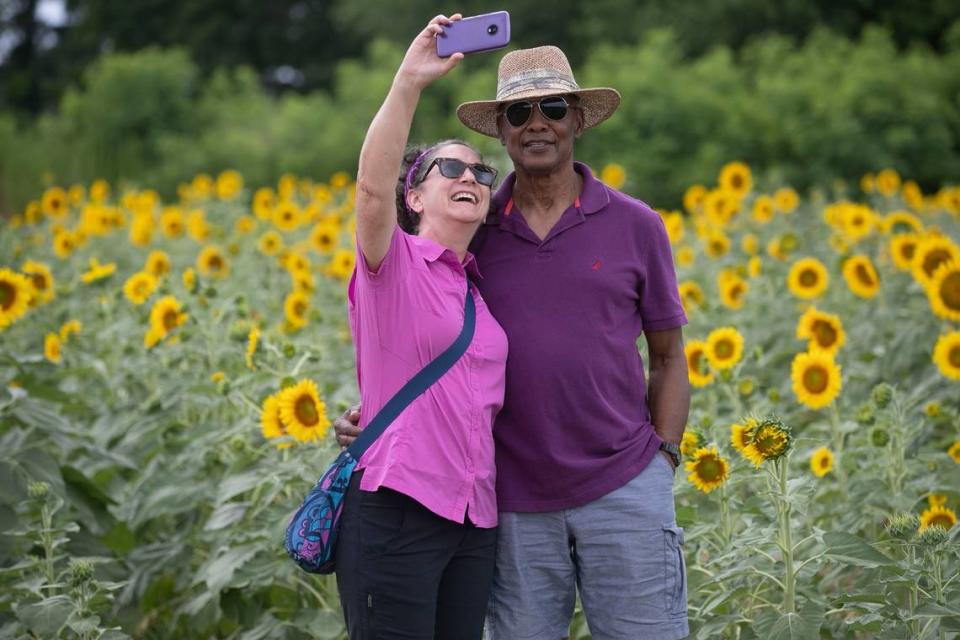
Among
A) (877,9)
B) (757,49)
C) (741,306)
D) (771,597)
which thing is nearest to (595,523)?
(771,597)

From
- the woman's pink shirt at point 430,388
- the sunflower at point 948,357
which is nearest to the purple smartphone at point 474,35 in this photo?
the woman's pink shirt at point 430,388

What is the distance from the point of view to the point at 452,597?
2773mm

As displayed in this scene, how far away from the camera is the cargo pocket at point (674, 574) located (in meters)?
2.86

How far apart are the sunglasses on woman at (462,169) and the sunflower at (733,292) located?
304 centimetres

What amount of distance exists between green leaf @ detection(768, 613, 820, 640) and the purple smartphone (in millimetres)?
1504

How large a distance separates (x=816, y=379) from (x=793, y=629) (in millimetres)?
1346

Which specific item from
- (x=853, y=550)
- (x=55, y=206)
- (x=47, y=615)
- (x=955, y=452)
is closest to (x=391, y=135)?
(x=853, y=550)

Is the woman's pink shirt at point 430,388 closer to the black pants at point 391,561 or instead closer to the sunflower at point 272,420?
the black pants at point 391,561

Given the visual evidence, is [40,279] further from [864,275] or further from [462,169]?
[864,275]

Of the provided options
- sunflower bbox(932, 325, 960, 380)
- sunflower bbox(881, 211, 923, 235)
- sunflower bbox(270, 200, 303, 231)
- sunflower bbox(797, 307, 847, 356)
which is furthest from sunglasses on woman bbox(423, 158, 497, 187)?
sunflower bbox(270, 200, 303, 231)

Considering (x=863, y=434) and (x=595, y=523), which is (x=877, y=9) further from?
(x=595, y=523)

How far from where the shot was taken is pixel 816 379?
4102 millimetres

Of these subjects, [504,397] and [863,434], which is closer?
[504,397]

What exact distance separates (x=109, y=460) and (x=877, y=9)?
17215 millimetres
